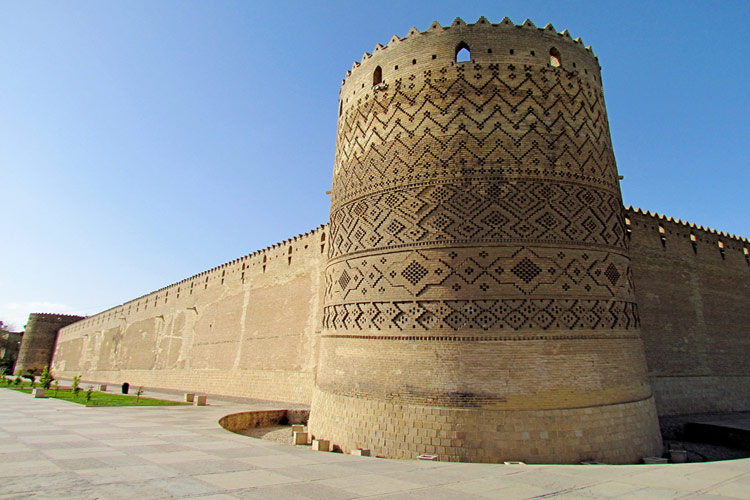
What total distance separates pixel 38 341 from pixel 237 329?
3165cm

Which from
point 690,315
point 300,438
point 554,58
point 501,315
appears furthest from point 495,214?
point 690,315

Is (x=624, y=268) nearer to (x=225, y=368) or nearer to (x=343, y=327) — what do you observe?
(x=343, y=327)

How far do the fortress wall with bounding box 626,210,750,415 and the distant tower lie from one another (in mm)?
43431

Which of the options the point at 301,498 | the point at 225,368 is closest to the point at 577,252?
the point at 301,498

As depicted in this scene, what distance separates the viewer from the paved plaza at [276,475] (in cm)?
326

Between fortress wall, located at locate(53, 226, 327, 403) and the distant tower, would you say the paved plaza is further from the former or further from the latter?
the distant tower

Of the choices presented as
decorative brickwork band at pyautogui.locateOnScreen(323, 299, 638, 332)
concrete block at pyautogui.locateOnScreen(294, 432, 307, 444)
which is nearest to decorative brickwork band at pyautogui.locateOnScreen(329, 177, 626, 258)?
decorative brickwork band at pyautogui.locateOnScreen(323, 299, 638, 332)

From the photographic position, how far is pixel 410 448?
5918mm

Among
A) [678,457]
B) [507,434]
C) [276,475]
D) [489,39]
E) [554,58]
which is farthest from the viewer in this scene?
[554,58]

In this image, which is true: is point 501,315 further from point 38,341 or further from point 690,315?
point 38,341

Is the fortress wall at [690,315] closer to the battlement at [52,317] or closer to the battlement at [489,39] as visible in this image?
the battlement at [489,39]

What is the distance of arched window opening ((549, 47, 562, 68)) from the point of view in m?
7.54

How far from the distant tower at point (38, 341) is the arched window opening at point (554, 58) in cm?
4368

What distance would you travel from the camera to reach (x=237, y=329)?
15531 millimetres
